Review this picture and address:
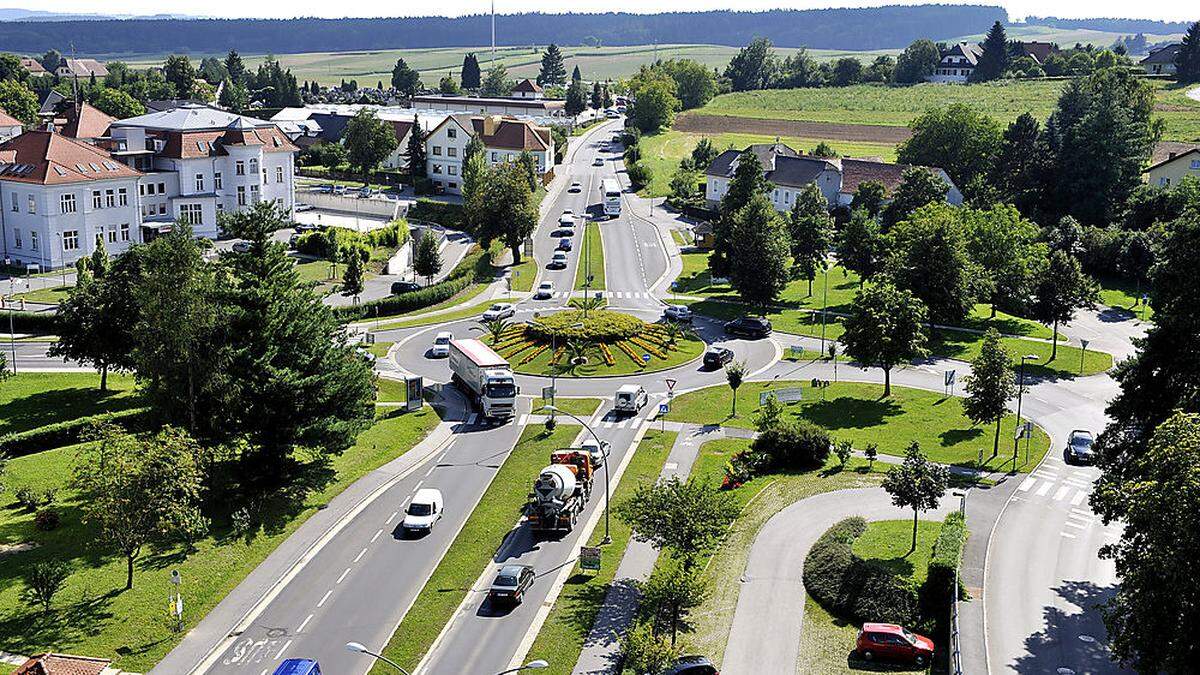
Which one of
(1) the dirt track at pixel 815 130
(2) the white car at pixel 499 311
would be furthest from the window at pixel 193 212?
(1) the dirt track at pixel 815 130

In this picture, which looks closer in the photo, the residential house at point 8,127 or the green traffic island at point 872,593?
the green traffic island at point 872,593

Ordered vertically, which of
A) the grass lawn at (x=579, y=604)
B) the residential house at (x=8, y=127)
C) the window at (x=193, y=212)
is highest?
the residential house at (x=8, y=127)

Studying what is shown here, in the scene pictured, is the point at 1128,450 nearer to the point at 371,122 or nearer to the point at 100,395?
the point at 100,395

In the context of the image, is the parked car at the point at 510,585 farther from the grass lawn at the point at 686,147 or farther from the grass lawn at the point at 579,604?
the grass lawn at the point at 686,147

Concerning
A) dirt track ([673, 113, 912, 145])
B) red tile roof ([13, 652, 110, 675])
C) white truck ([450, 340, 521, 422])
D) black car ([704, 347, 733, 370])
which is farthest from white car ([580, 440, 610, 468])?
dirt track ([673, 113, 912, 145])

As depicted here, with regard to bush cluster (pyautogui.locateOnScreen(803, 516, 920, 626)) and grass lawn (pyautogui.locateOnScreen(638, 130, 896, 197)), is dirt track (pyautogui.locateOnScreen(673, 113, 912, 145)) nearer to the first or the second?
grass lawn (pyautogui.locateOnScreen(638, 130, 896, 197))

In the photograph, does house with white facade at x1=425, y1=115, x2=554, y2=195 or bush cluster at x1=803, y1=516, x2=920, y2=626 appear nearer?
bush cluster at x1=803, y1=516, x2=920, y2=626
